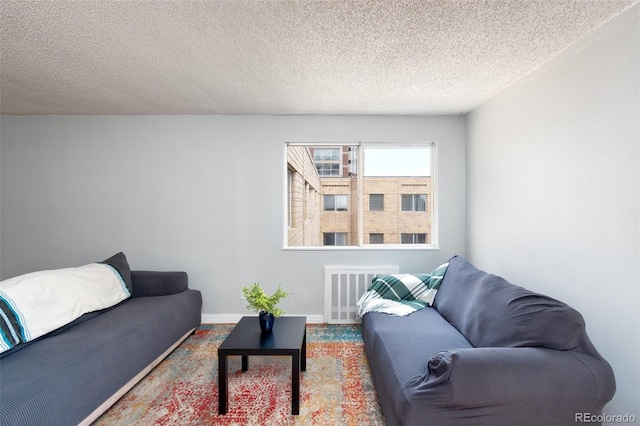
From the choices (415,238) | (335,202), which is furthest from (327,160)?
(415,238)

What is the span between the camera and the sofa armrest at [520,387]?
131 centimetres

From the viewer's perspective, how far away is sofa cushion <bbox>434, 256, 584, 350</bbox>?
1499mm

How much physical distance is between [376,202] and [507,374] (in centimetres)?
241

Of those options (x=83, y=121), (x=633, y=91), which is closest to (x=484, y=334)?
(x=633, y=91)

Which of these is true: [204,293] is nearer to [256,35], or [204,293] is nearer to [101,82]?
[101,82]

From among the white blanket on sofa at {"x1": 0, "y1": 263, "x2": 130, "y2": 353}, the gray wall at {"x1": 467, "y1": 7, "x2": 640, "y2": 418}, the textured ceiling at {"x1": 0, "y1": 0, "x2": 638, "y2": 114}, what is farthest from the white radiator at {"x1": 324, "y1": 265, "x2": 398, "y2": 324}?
the white blanket on sofa at {"x1": 0, "y1": 263, "x2": 130, "y2": 353}

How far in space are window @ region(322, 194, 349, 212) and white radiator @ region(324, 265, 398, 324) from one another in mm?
756

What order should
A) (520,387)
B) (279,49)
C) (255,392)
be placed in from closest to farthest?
(520,387)
(279,49)
(255,392)

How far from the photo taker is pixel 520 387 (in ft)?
4.35

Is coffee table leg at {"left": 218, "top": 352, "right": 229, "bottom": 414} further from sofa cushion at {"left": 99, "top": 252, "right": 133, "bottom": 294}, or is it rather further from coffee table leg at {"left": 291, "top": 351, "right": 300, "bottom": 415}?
sofa cushion at {"left": 99, "top": 252, "right": 133, "bottom": 294}

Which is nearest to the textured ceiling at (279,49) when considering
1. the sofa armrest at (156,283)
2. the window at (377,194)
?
the window at (377,194)

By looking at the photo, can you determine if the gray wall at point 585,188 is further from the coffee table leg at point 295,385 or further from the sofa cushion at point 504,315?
the coffee table leg at point 295,385

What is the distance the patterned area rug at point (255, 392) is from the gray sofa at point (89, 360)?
16 cm

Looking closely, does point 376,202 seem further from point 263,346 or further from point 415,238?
point 263,346
